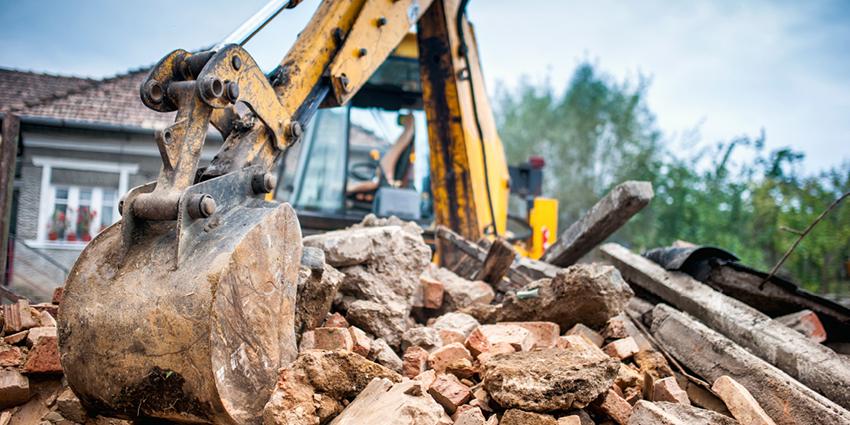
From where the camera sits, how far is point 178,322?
195 centimetres

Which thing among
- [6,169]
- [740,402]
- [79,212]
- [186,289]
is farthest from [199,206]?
[79,212]

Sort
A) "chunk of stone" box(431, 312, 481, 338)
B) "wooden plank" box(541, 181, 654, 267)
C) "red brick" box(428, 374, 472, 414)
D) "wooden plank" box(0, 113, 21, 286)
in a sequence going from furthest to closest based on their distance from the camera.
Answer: "wooden plank" box(0, 113, 21, 286) → "wooden plank" box(541, 181, 654, 267) → "chunk of stone" box(431, 312, 481, 338) → "red brick" box(428, 374, 472, 414)

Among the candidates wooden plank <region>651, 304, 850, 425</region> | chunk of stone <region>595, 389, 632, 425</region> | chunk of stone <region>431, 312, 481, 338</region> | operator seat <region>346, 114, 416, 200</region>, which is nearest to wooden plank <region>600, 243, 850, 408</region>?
wooden plank <region>651, 304, 850, 425</region>

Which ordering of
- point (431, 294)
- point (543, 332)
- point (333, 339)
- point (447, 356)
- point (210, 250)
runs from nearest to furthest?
point (210, 250)
point (333, 339)
point (447, 356)
point (543, 332)
point (431, 294)

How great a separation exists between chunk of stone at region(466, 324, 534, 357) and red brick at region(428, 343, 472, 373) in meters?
0.12

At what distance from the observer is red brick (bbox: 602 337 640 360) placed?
2967 millimetres

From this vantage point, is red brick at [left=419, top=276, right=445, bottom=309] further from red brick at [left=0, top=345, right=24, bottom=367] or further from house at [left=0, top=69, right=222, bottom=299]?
house at [left=0, top=69, right=222, bottom=299]

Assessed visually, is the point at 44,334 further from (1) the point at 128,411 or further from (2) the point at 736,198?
(2) the point at 736,198

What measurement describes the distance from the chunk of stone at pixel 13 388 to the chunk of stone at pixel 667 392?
2.52 metres

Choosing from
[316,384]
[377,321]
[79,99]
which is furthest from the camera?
[79,99]

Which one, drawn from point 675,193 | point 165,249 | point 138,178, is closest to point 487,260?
point 165,249

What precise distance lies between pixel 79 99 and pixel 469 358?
44.3 feet

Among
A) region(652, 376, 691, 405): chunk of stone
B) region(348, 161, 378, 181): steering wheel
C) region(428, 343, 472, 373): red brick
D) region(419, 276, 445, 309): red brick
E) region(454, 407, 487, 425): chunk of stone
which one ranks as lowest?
region(454, 407, 487, 425): chunk of stone

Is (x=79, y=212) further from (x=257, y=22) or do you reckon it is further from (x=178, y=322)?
(x=178, y=322)
